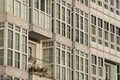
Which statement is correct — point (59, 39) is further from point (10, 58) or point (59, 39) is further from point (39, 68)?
point (10, 58)

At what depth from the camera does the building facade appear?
122ft

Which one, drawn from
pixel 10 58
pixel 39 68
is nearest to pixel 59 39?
pixel 39 68

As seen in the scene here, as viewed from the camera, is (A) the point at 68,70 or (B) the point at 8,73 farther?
(A) the point at 68,70

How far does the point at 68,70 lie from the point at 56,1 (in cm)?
517

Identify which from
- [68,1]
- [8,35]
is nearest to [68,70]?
[68,1]

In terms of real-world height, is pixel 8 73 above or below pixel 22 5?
below

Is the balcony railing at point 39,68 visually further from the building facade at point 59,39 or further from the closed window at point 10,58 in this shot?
the closed window at point 10,58

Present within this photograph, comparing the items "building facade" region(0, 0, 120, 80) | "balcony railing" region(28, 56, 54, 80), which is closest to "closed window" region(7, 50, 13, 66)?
"building facade" region(0, 0, 120, 80)

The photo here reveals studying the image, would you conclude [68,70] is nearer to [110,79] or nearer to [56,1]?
[56,1]

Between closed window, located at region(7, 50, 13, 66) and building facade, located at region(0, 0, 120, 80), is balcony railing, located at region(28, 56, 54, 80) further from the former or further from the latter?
closed window, located at region(7, 50, 13, 66)

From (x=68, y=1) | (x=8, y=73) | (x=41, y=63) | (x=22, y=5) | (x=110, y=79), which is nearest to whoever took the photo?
(x=8, y=73)

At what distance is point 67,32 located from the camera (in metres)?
44.2

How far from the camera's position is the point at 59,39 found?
4288 cm

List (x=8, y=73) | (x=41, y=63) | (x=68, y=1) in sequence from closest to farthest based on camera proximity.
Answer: (x=8, y=73), (x=41, y=63), (x=68, y=1)
